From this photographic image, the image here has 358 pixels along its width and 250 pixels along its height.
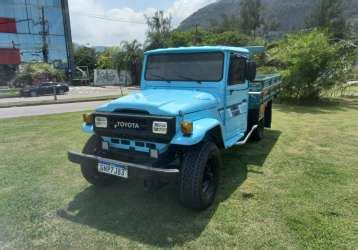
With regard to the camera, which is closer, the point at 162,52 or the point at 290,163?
the point at 162,52

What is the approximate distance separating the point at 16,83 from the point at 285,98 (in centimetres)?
2664

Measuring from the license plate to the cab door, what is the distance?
74.5 inches

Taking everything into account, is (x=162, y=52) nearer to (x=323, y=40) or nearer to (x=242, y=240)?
(x=242, y=240)

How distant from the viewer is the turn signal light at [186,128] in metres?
3.33

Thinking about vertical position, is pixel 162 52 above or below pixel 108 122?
above

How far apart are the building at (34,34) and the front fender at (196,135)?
3767 centimetres

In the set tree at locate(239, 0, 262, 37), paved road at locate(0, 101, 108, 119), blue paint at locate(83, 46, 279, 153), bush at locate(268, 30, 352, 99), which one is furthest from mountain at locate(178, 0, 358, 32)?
blue paint at locate(83, 46, 279, 153)

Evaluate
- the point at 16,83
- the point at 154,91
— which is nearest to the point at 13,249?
the point at 154,91

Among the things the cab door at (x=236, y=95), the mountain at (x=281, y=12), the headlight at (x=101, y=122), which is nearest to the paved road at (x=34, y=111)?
the headlight at (x=101, y=122)

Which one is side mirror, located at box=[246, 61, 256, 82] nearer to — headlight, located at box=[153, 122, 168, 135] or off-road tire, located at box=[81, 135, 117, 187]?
headlight, located at box=[153, 122, 168, 135]

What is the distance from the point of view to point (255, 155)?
6047mm

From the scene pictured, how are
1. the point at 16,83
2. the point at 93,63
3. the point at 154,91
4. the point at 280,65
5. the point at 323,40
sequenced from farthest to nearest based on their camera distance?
the point at 93,63 → the point at 16,83 → the point at 280,65 → the point at 323,40 → the point at 154,91

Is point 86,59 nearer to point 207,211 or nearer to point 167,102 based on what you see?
point 167,102

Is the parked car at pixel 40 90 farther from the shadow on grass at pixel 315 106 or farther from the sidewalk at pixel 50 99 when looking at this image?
the shadow on grass at pixel 315 106
